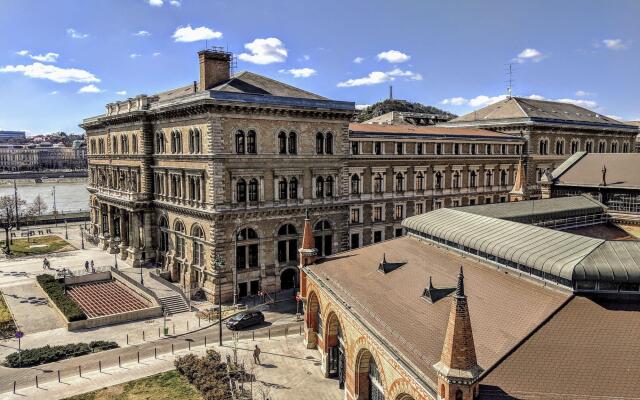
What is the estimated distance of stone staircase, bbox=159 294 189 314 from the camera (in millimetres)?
48250

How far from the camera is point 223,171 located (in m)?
47.9

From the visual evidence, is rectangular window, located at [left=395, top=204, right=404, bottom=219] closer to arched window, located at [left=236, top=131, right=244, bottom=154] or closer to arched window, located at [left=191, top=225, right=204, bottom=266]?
arched window, located at [left=236, top=131, right=244, bottom=154]

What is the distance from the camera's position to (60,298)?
1941 inches

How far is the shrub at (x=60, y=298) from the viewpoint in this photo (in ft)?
146

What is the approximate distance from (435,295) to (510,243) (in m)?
5.40

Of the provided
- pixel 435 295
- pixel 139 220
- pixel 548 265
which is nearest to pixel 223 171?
pixel 139 220

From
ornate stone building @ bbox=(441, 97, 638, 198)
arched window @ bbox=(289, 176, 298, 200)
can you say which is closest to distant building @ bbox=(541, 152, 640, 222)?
arched window @ bbox=(289, 176, 298, 200)

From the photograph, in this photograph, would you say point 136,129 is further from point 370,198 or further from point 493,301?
point 493,301

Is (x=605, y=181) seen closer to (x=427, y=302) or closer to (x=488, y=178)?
(x=427, y=302)

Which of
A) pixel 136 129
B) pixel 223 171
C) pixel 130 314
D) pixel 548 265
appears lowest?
pixel 130 314

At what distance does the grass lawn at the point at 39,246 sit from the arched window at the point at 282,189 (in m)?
43.0

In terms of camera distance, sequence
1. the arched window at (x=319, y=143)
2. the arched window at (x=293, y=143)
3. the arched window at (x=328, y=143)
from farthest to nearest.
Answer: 1. the arched window at (x=328, y=143)
2. the arched window at (x=319, y=143)
3. the arched window at (x=293, y=143)

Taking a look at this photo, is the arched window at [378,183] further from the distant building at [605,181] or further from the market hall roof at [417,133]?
the distant building at [605,181]

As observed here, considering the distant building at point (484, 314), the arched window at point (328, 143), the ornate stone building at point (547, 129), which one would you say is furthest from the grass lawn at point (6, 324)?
the ornate stone building at point (547, 129)
